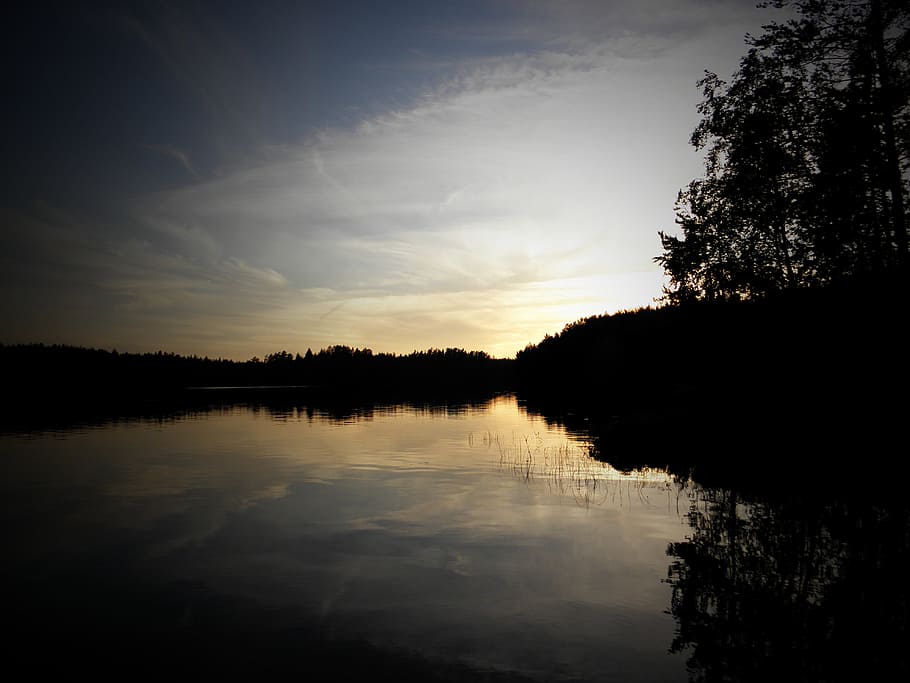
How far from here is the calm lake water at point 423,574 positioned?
11508mm

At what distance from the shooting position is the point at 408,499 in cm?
2688

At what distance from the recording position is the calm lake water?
1151 centimetres

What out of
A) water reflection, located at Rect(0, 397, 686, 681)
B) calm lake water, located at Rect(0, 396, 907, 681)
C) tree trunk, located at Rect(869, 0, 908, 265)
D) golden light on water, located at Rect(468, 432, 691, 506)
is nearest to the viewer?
calm lake water, located at Rect(0, 396, 907, 681)

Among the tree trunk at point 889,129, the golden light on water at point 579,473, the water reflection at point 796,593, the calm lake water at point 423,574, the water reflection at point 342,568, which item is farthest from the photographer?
the golden light on water at point 579,473

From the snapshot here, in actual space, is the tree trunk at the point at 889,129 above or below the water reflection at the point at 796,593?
above

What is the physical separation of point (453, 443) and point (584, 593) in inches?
1377

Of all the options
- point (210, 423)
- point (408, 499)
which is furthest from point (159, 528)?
point (210, 423)

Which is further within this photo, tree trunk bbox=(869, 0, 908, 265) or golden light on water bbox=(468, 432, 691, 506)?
golden light on water bbox=(468, 432, 691, 506)

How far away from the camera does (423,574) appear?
16422 millimetres

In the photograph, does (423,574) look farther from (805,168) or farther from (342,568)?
(805,168)

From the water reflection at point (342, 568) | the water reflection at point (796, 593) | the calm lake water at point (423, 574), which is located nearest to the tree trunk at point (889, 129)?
the water reflection at point (796, 593)

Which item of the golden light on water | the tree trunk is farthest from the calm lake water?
the tree trunk

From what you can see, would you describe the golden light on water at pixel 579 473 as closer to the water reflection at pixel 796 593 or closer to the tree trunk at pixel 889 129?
the water reflection at pixel 796 593

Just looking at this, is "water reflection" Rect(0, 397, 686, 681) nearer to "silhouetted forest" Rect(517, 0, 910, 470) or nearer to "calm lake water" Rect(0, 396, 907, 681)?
"calm lake water" Rect(0, 396, 907, 681)
